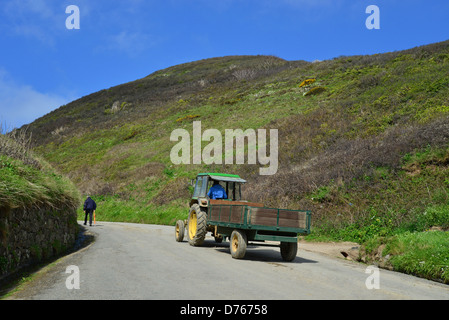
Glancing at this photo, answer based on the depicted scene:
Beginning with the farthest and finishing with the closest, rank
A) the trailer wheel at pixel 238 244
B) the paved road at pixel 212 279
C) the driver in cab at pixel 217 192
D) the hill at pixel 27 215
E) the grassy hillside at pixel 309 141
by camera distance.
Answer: the grassy hillside at pixel 309 141 < the driver in cab at pixel 217 192 < the trailer wheel at pixel 238 244 < the hill at pixel 27 215 < the paved road at pixel 212 279

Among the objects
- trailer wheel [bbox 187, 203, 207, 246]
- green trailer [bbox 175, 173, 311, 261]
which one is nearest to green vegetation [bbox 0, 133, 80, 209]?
trailer wheel [bbox 187, 203, 207, 246]

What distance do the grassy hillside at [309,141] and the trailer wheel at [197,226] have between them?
485cm

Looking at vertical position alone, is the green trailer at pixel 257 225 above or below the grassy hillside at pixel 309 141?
below

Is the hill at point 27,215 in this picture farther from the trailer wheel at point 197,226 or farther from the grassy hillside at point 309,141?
the grassy hillside at point 309,141

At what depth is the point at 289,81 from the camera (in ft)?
159

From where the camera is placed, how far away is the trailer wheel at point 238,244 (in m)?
9.67

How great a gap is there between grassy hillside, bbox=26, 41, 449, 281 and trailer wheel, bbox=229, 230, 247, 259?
3.77 metres

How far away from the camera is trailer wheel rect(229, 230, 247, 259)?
31.7ft

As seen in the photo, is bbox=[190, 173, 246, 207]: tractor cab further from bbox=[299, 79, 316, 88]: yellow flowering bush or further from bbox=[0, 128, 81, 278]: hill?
bbox=[299, 79, 316, 88]: yellow flowering bush

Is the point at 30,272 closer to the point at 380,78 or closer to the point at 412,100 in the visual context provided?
the point at 412,100

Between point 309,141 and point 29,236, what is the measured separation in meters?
20.5

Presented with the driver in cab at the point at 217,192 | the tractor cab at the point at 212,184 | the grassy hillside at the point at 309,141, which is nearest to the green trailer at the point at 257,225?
the driver in cab at the point at 217,192

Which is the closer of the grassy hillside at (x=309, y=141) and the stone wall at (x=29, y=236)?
the stone wall at (x=29, y=236)
